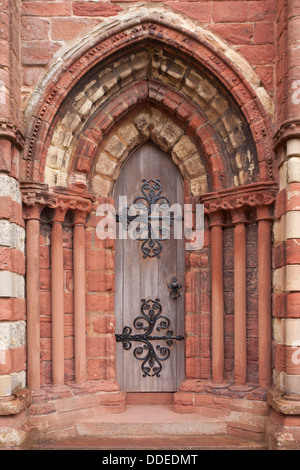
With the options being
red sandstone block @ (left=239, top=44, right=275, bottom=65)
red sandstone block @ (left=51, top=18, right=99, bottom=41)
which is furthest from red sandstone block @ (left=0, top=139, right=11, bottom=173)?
red sandstone block @ (left=239, top=44, right=275, bottom=65)

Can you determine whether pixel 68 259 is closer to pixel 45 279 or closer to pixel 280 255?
pixel 45 279

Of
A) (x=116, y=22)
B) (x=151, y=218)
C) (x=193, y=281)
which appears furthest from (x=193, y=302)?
(x=116, y=22)

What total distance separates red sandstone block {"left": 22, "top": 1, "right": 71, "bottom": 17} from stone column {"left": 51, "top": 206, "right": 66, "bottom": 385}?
1892mm

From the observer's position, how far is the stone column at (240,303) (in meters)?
4.35

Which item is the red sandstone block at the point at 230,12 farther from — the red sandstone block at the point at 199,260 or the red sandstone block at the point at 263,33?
the red sandstone block at the point at 199,260

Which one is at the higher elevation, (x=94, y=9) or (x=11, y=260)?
(x=94, y=9)

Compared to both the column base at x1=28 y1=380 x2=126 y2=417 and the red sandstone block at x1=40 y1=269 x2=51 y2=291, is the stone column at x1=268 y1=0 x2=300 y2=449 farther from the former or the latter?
the red sandstone block at x1=40 y1=269 x2=51 y2=291

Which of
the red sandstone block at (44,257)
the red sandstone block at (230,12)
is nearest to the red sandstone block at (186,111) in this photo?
the red sandstone block at (230,12)

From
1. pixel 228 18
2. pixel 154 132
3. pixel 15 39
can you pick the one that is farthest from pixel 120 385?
pixel 228 18

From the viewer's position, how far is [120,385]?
4.81 metres

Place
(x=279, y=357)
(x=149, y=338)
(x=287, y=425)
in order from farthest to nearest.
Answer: (x=149, y=338), (x=279, y=357), (x=287, y=425)

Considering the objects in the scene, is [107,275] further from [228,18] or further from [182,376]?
[228,18]

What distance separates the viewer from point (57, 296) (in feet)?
14.4

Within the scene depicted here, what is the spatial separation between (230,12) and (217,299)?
2834mm
